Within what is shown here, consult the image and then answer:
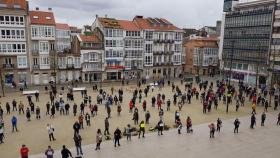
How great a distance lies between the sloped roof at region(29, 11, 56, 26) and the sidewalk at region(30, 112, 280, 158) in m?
35.2

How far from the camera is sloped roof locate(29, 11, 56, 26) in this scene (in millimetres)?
49594

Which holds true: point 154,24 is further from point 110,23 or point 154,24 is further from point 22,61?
point 22,61

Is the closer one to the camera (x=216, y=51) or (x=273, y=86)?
(x=273, y=86)

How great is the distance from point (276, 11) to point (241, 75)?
52.9 feet

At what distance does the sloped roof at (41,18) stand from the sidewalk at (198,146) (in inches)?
1385

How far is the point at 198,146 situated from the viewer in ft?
71.6

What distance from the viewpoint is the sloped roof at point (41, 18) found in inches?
1953

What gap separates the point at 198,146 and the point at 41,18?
40677 millimetres

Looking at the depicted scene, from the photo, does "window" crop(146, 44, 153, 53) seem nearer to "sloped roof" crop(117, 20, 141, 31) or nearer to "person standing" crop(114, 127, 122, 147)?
"sloped roof" crop(117, 20, 141, 31)

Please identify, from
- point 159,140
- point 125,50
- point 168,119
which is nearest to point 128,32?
point 125,50

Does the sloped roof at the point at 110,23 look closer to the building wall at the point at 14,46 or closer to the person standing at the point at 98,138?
the building wall at the point at 14,46

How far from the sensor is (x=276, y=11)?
52281 mm

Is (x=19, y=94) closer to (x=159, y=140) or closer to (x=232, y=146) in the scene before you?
(x=159, y=140)

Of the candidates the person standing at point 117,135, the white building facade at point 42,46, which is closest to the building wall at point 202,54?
the white building facade at point 42,46
